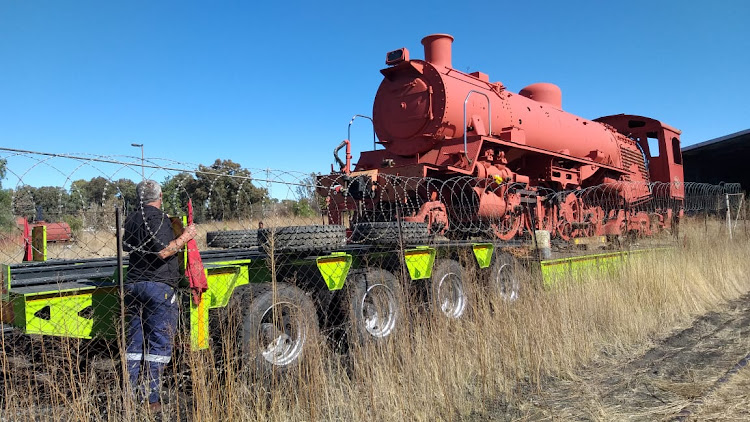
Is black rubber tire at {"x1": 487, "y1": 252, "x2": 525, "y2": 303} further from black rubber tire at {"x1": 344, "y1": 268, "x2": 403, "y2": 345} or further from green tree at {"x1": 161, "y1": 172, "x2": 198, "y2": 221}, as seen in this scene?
green tree at {"x1": 161, "y1": 172, "x2": 198, "y2": 221}

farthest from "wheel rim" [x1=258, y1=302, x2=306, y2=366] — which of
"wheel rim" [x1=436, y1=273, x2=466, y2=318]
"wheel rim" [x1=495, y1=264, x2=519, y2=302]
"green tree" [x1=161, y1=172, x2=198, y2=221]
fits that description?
"wheel rim" [x1=495, y1=264, x2=519, y2=302]

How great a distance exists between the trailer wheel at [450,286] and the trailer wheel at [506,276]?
762 millimetres

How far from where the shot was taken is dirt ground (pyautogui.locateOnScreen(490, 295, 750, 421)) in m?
3.80

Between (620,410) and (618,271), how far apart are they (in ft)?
16.4

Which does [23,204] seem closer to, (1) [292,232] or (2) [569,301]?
(1) [292,232]

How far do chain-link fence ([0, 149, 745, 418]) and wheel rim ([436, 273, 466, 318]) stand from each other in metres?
0.02

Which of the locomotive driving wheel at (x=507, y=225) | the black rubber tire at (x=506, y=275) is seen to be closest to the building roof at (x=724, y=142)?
the locomotive driving wheel at (x=507, y=225)

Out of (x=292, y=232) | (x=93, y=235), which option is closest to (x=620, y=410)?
(x=292, y=232)

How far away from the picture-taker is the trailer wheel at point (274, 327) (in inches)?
165

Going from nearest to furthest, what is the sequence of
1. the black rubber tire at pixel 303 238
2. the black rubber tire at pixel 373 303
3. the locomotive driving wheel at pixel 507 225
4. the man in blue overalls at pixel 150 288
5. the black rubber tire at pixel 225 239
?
Result: the man in blue overalls at pixel 150 288, the black rubber tire at pixel 303 238, the black rubber tire at pixel 373 303, the black rubber tire at pixel 225 239, the locomotive driving wheel at pixel 507 225

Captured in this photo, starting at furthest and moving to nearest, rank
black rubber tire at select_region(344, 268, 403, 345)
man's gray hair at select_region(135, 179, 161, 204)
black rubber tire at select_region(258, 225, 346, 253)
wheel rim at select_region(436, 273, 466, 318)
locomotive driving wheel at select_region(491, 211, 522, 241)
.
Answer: locomotive driving wheel at select_region(491, 211, 522, 241)
wheel rim at select_region(436, 273, 466, 318)
black rubber tire at select_region(344, 268, 403, 345)
black rubber tire at select_region(258, 225, 346, 253)
man's gray hair at select_region(135, 179, 161, 204)

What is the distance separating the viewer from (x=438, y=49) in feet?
30.8

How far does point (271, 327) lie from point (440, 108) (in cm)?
550

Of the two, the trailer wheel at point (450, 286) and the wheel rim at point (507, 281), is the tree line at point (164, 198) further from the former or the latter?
the wheel rim at point (507, 281)
